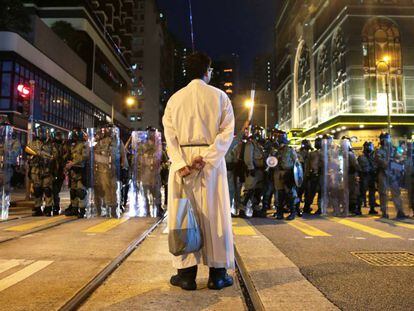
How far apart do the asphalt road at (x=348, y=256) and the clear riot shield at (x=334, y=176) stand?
1.48 m

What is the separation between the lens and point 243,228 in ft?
26.8

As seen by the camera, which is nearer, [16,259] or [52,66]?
[16,259]

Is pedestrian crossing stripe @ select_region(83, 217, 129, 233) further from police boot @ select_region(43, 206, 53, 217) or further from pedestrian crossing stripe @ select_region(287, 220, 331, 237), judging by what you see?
pedestrian crossing stripe @ select_region(287, 220, 331, 237)

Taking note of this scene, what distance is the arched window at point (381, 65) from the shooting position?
37.5 metres

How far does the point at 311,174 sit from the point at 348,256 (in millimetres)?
6247

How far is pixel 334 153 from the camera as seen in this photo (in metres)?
11.2

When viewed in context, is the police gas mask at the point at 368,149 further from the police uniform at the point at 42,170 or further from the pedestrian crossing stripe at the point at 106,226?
the police uniform at the point at 42,170

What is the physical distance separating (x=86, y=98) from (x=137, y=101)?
159ft

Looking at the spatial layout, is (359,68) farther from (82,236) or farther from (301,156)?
(82,236)

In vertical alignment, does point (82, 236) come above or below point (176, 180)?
below

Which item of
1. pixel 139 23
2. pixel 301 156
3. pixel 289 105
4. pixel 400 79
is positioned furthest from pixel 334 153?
Result: pixel 139 23

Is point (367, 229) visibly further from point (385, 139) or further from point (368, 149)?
point (368, 149)

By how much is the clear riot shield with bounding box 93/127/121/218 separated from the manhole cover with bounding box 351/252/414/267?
6396 mm

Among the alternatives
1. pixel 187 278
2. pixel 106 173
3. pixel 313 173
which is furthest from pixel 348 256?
pixel 106 173
